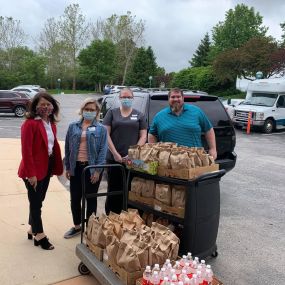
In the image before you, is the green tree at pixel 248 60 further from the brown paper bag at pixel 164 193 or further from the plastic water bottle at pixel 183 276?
the plastic water bottle at pixel 183 276

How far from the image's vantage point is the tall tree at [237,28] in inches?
2559

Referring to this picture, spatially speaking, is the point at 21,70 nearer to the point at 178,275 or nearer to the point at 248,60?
the point at 248,60

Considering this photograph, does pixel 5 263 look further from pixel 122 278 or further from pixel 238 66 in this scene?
pixel 238 66

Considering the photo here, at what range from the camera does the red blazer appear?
4152 millimetres

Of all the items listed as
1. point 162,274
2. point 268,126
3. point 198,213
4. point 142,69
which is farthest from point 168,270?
point 142,69

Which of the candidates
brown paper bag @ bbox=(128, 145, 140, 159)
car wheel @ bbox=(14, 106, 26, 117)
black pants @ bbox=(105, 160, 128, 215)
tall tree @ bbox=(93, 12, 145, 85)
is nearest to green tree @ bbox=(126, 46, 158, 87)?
tall tree @ bbox=(93, 12, 145, 85)

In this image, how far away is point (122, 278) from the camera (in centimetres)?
313

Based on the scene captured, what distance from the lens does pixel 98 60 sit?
199 ft

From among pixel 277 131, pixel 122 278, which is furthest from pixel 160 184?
pixel 277 131

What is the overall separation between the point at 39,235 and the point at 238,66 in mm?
38292

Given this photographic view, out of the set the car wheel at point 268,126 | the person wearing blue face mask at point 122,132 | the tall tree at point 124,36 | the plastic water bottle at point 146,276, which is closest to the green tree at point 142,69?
the tall tree at point 124,36

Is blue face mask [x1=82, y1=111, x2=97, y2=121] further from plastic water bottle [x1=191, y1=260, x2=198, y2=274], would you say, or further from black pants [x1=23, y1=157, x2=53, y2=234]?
plastic water bottle [x1=191, y1=260, x2=198, y2=274]

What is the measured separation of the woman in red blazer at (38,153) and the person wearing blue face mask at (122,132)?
71 cm

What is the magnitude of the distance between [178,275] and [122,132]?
2.32 metres
